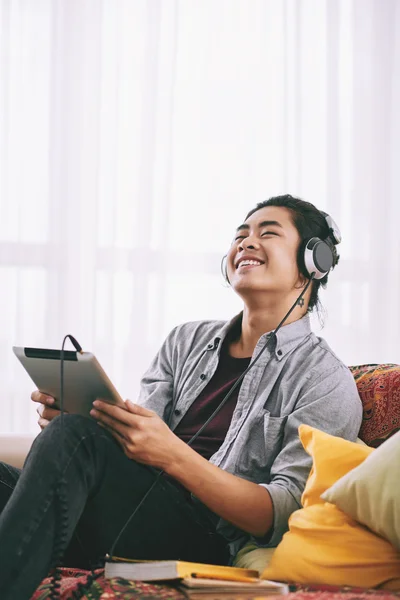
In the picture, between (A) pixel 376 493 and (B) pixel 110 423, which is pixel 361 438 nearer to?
(A) pixel 376 493

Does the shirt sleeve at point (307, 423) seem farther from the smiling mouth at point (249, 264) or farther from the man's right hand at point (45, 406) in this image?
the man's right hand at point (45, 406)

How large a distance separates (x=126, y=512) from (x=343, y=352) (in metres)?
1.86

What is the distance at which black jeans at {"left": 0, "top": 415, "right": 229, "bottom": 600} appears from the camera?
1147 millimetres

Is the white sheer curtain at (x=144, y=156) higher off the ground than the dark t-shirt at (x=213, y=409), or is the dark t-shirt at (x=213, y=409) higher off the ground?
the white sheer curtain at (x=144, y=156)

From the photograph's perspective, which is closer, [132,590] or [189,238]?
[132,590]

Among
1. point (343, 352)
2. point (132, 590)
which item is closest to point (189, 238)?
point (343, 352)

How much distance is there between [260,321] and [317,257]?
212 mm

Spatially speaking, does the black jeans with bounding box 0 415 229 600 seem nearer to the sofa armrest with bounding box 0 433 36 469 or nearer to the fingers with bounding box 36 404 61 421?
the fingers with bounding box 36 404 61 421

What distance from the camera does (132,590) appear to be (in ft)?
3.83

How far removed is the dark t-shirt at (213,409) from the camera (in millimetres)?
1676

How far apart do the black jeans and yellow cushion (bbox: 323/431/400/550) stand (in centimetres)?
33

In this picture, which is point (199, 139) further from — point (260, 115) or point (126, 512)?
point (126, 512)

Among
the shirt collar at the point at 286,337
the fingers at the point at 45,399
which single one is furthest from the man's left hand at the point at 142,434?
the shirt collar at the point at 286,337

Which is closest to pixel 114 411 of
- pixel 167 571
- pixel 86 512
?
pixel 86 512
